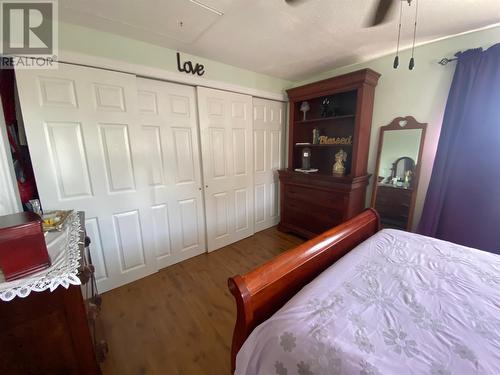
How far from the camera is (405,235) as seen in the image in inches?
59.1

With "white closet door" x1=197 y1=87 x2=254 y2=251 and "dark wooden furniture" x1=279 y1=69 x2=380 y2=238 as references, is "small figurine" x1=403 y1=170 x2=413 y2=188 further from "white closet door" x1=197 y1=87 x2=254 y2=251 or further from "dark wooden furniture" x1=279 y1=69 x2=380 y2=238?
"white closet door" x1=197 y1=87 x2=254 y2=251

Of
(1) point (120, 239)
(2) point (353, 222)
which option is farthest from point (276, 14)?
(1) point (120, 239)

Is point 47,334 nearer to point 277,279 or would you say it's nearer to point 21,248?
point 21,248

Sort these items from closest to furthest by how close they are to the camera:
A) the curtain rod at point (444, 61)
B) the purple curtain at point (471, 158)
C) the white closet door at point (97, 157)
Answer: the white closet door at point (97, 157) → the purple curtain at point (471, 158) → the curtain rod at point (444, 61)

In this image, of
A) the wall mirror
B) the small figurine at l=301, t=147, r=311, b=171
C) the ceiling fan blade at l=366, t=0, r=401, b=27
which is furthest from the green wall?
the wall mirror

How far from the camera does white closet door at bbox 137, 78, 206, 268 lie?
2.03 meters

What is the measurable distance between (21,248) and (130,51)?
5.82ft

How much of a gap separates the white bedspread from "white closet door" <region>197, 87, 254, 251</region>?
175 centimetres

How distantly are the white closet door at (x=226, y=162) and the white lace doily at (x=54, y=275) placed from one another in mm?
1520

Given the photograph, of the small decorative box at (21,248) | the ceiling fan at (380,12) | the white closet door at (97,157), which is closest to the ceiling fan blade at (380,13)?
the ceiling fan at (380,12)

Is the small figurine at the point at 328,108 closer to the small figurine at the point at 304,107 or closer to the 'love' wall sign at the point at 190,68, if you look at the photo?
the small figurine at the point at 304,107

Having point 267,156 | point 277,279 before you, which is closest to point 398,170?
point 267,156

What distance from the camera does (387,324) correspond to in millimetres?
796

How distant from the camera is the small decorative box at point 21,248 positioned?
758mm
